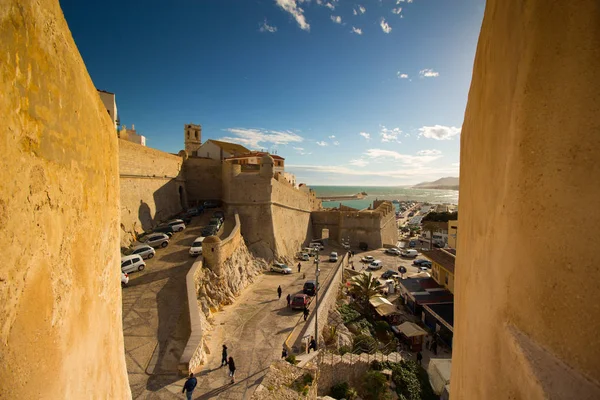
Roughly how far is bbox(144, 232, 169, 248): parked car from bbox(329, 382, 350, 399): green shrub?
45.0 ft

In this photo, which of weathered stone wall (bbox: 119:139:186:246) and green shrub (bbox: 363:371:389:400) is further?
weathered stone wall (bbox: 119:139:186:246)

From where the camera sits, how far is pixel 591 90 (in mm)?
1273

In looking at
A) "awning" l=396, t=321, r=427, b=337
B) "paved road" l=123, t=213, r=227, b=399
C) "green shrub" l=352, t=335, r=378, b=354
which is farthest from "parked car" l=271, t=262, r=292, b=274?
"awning" l=396, t=321, r=427, b=337

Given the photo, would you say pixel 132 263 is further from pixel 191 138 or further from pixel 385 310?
pixel 191 138

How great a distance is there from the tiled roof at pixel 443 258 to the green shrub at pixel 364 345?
9030 millimetres

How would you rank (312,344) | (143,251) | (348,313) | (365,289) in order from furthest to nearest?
(365,289) < (348,313) < (143,251) < (312,344)

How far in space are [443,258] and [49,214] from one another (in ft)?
82.4

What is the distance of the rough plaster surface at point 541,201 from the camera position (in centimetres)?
129

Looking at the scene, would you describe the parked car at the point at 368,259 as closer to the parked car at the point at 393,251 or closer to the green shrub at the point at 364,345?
the parked car at the point at 393,251

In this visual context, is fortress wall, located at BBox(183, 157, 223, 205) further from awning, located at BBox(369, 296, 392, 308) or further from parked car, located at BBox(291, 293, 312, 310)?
awning, located at BBox(369, 296, 392, 308)

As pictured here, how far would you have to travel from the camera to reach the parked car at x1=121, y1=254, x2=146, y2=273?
14.9 metres

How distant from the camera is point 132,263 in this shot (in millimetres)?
15211

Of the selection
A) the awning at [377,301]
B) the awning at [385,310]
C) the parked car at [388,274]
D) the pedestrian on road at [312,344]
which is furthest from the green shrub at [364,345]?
the parked car at [388,274]

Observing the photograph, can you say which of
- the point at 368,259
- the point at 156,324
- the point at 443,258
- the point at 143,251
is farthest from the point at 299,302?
the point at 368,259
